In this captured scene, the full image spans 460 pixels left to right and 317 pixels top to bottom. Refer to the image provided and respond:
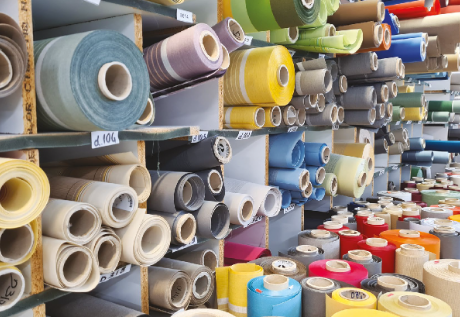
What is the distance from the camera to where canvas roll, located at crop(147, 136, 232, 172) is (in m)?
1.58

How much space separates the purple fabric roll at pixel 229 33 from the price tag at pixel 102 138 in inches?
25.2

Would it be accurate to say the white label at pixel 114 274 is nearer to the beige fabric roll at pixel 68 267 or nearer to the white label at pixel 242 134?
the beige fabric roll at pixel 68 267

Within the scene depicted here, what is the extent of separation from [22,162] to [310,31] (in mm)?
1879

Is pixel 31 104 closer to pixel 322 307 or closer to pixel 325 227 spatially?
pixel 322 307

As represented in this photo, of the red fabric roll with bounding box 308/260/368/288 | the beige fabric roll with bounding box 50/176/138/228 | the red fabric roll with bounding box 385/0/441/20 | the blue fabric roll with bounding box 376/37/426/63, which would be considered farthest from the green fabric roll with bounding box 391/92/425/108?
the beige fabric roll with bounding box 50/176/138/228

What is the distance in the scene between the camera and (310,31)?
2.34m

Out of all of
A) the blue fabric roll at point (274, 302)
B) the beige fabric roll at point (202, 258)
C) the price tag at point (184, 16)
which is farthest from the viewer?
the beige fabric roll at point (202, 258)

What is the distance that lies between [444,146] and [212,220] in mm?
4796

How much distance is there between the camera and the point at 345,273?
5.27ft

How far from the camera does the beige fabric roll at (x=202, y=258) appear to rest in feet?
5.66

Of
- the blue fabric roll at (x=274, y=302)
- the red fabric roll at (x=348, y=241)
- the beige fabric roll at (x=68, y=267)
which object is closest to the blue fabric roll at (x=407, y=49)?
the red fabric roll at (x=348, y=241)

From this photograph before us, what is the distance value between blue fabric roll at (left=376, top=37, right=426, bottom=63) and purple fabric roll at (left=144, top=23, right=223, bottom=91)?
219 cm

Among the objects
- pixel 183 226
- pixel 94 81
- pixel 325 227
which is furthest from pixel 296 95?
pixel 94 81

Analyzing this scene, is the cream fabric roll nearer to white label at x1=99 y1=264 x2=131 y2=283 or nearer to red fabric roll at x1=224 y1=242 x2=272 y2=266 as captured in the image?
white label at x1=99 y1=264 x2=131 y2=283
